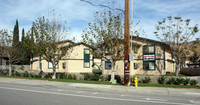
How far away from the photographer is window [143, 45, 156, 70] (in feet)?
97.5

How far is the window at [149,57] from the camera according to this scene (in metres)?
29.7

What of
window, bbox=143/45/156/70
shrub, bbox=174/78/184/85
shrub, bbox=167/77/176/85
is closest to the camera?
shrub, bbox=174/78/184/85

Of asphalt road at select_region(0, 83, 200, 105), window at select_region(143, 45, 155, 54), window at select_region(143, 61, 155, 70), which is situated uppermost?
window at select_region(143, 45, 155, 54)

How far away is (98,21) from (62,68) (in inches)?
769

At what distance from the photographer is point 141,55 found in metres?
30.5

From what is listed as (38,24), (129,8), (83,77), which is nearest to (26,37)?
(38,24)

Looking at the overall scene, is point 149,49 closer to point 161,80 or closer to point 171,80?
point 161,80

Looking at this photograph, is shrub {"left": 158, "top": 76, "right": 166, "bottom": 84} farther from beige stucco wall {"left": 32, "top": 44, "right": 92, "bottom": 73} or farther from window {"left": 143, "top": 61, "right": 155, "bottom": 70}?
beige stucco wall {"left": 32, "top": 44, "right": 92, "bottom": 73}

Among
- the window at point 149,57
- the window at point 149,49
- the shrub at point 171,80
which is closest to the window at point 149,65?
the window at point 149,57

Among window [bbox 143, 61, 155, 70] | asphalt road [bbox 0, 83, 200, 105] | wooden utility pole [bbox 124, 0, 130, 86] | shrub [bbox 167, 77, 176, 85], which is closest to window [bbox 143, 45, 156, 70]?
window [bbox 143, 61, 155, 70]

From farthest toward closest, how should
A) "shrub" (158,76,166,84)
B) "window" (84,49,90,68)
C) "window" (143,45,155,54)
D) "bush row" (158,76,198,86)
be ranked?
"window" (84,49,90,68), "window" (143,45,155,54), "shrub" (158,76,166,84), "bush row" (158,76,198,86)

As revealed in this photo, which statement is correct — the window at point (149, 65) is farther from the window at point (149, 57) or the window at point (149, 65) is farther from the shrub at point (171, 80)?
the shrub at point (171, 80)

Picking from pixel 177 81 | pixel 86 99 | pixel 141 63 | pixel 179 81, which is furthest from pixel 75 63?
pixel 86 99

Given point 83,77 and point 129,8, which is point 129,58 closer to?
point 129,8
